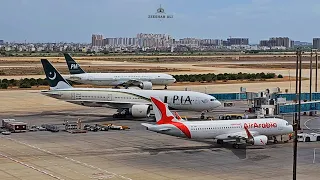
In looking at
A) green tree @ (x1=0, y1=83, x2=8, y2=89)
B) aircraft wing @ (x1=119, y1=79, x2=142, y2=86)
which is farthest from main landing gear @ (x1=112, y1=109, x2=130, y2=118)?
green tree @ (x1=0, y1=83, x2=8, y2=89)

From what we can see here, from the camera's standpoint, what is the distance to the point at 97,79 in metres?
122

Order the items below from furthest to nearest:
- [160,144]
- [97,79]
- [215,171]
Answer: [97,79]
[160,144]
[215,171]

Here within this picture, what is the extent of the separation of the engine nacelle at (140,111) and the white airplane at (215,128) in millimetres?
20497

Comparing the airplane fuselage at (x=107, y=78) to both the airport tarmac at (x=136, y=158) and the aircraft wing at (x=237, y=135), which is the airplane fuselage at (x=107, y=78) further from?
the aircraft wing at (x=237, y=135)

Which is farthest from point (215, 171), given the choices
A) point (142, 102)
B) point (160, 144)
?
point (142, 102)

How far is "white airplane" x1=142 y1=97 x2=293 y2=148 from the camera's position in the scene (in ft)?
175

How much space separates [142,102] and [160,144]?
19.6 meters

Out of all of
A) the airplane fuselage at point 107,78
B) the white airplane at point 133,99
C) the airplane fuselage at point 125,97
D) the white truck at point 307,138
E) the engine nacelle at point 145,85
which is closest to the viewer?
the white truck at point 307,138

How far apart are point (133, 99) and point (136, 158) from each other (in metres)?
27.9

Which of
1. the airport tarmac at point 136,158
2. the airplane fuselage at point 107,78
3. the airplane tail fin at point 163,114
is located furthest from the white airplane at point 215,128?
the airplane fuselage at point 107,78

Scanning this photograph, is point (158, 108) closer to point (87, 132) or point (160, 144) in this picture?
point (160, 144)

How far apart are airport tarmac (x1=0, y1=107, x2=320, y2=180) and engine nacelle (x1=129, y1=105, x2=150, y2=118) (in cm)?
874

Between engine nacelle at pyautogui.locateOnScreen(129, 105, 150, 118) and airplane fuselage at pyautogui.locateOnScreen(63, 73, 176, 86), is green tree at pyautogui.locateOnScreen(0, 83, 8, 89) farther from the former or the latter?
engine nacelle at pyautogui.locateOnScreen(129, 105, 150, 118)

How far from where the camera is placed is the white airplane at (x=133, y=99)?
7562 centimetres
